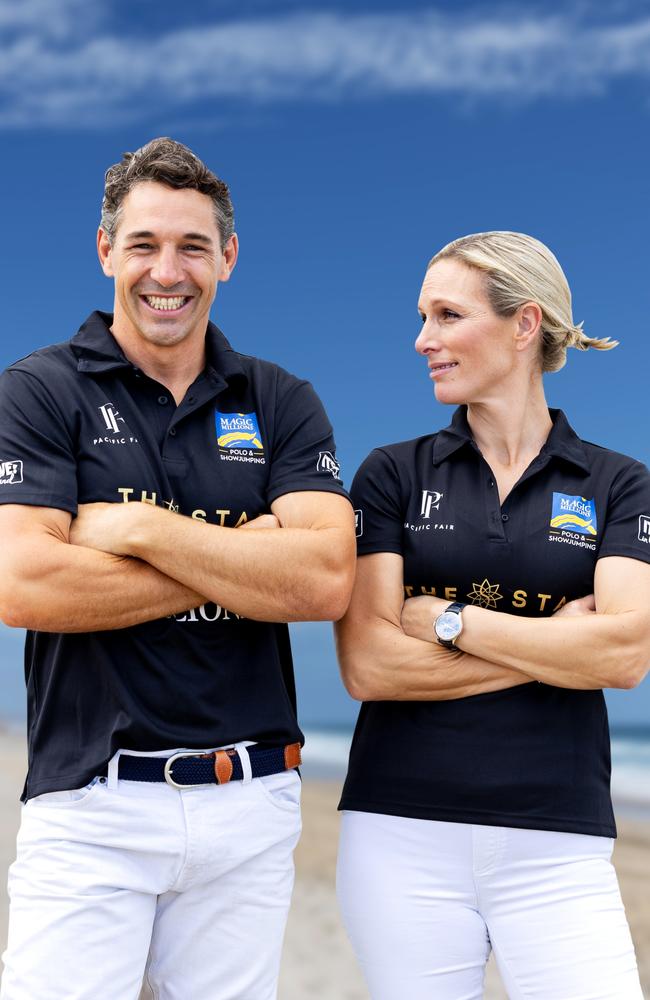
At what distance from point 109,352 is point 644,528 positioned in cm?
152

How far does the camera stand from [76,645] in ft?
9.18

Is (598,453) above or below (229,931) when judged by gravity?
above

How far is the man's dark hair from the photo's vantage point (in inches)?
115

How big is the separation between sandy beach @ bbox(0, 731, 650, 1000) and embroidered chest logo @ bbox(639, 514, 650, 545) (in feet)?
5.48

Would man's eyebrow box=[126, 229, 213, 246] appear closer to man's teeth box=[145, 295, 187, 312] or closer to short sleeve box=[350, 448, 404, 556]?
man's teeth box=[145, 295, 187, 312]

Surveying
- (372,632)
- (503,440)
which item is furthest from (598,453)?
(372,632)

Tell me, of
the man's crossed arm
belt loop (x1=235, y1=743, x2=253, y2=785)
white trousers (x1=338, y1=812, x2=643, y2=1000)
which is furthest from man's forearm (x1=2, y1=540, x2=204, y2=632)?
white trousers (x1=338, y1=812, x2=643, y2=1000)

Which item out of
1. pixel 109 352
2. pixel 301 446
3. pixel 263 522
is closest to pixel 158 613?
pixel 263 522

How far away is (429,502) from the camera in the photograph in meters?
3.11

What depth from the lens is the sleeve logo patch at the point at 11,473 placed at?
2744 millimetres

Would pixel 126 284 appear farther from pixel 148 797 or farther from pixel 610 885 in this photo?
pixel 610 885

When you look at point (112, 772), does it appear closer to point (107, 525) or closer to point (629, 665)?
point (107, 525)

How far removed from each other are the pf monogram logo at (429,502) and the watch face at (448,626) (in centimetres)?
30

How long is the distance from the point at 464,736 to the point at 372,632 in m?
0.36
